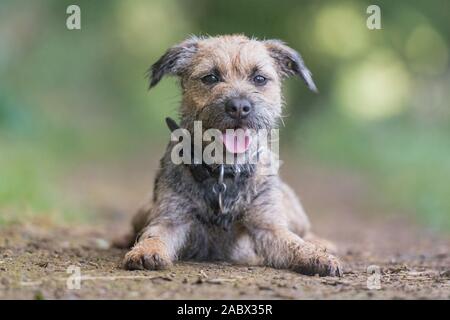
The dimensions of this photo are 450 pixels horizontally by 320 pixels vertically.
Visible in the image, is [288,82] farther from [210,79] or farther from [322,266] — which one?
[322,266]

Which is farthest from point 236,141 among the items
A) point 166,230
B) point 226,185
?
point 166,230

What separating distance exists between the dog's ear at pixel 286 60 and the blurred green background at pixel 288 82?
495 cm

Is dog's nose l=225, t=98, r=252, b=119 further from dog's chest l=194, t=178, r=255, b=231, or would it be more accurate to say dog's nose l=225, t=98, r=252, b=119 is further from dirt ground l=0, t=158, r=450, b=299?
dirt ground l=0, t=158, r=450, b=299

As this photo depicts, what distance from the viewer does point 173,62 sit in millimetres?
5363

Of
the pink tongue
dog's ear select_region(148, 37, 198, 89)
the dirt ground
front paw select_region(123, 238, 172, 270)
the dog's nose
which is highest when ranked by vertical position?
dog's ear select_region(148, 37, 198, 89)

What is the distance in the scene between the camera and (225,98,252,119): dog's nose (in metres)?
4.73

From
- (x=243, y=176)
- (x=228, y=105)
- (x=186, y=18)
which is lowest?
(x=243, y=176)

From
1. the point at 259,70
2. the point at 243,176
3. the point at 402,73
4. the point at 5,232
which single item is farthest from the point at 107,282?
the point at 402,73

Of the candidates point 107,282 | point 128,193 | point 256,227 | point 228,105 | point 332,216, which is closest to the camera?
point 107,282

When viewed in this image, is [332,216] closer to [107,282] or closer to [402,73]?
[107,282]

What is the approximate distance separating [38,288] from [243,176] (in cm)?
178

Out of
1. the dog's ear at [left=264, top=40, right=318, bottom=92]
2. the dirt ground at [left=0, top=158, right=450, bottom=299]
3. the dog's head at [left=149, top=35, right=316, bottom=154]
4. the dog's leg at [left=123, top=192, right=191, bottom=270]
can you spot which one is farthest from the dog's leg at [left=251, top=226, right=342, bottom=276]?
the dog's ear at [left=264, top=40, right=318, bottom=92]

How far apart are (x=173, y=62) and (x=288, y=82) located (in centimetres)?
654

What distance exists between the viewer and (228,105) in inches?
187
